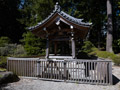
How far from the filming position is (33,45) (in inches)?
569

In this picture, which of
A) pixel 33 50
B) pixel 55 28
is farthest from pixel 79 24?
pixel 33 50

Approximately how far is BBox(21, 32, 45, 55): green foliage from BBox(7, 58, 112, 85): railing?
26.5 ft

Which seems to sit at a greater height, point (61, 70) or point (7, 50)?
point (7, 50)

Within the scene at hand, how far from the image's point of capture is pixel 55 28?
6.99 meters

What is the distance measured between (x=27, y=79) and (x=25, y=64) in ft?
2.78

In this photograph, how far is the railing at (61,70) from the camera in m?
4.92

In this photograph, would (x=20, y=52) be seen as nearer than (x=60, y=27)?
No

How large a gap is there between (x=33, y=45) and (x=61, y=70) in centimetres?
996

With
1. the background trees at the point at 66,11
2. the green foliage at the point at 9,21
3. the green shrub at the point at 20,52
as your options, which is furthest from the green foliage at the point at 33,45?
the green foliage at the point at 9,21

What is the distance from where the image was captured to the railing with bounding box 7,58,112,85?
4.92 m

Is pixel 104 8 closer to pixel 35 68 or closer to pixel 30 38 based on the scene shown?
pixel 30 38

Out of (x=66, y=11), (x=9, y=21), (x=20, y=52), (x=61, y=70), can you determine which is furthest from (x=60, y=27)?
(x=9, y=21)

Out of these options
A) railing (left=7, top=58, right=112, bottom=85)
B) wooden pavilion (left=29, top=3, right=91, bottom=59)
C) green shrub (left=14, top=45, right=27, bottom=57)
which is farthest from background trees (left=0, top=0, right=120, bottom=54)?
railing (left=7, top=58, right=112, bottom=85)

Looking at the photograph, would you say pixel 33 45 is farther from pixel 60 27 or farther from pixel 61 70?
pixel 61 70
